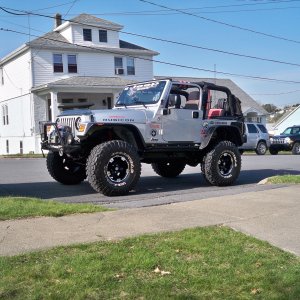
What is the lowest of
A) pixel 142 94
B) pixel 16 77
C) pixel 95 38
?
pixel 142 94

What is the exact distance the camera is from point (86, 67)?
111 ft

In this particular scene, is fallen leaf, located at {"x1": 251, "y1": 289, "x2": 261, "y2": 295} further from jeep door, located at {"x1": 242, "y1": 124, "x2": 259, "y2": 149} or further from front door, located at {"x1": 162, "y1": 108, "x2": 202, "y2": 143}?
jeep door, located at {"x1": 242, "y1": 124, "x2": 259, "y2": 149}

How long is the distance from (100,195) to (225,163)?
3.41m

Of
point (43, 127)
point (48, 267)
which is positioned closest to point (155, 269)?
point (48, 267)

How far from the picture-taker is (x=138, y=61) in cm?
3575

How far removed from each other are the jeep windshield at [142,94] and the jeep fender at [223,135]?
5.06ft

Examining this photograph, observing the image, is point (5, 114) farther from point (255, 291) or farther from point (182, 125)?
point (255, 291)

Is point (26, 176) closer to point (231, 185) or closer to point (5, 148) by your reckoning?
point (231, 185)

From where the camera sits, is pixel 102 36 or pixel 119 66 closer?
pixel 102 36

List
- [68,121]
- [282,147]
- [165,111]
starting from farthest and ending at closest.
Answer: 1. [282,147]
2. [165,111]
3. [68,121]

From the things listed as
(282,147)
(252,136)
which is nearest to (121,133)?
(252,136)

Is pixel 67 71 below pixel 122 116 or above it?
above

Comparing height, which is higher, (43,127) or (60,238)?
(43,127)

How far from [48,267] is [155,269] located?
3.46ft
